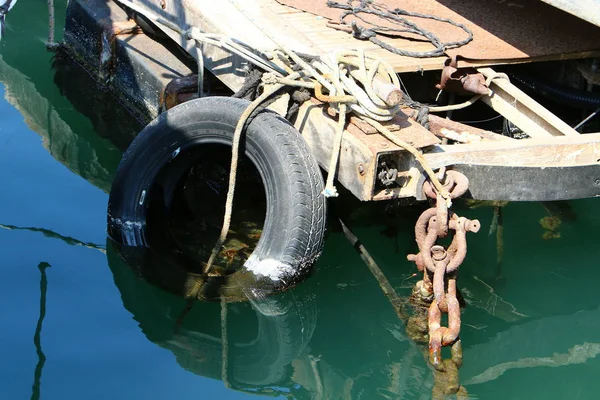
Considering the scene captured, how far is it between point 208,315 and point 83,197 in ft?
5.60

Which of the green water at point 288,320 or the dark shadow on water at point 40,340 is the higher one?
the green water at point 288,320

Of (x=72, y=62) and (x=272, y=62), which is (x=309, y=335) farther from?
(x=72, y=62)

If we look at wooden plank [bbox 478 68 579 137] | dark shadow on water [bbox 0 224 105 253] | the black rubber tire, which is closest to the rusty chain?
the black rubber tire

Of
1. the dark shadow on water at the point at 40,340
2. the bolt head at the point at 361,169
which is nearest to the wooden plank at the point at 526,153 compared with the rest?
the bolt head at the point at 361,169

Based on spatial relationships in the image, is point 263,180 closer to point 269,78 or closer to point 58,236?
point 269,78

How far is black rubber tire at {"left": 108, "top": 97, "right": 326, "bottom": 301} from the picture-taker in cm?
475

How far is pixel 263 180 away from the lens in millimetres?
4926

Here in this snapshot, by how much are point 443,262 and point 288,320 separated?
1.14 metres

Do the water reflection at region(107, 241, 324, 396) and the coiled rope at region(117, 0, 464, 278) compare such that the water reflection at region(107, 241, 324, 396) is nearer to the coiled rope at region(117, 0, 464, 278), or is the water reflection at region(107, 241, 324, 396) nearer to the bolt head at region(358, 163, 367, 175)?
the coiled rope at region(117, 0, 464, 278)

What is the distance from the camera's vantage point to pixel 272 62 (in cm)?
528

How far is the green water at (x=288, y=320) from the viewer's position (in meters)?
4.50

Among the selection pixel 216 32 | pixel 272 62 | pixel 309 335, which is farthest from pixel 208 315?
pixel 216 32

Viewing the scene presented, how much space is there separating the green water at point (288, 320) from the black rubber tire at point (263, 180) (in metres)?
0.23

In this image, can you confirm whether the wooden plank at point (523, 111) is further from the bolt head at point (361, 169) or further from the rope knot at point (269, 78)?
the rope knot at point (269, 78)
